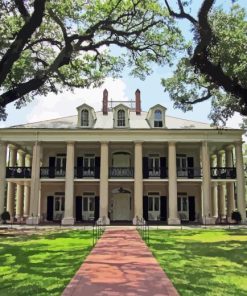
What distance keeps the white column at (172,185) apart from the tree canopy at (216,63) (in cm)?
910

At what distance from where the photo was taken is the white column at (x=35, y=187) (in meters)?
33.9

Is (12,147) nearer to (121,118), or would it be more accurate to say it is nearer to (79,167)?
(79,167)

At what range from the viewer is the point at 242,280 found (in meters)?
9.69

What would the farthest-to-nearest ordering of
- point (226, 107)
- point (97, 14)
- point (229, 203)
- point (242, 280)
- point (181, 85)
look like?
point (229, 203), point (181, 85), point (226, 107), point (97, 14), point (242, 280)

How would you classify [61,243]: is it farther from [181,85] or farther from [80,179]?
[80,179]

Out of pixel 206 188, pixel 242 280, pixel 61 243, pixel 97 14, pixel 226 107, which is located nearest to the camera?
pixel 242 280

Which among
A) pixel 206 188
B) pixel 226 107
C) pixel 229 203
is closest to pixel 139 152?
pixel 206 188

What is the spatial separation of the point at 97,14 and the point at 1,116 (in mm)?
8605

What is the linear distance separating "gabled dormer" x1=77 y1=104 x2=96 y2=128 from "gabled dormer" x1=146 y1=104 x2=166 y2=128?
484cm

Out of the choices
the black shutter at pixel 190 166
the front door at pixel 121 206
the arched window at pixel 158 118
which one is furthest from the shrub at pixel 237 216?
the arched window at pixel 158 118

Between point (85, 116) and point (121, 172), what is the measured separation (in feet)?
18.3

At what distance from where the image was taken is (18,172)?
119 feet

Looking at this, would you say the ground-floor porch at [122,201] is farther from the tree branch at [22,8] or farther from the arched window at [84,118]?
the tree branch at [22,8]

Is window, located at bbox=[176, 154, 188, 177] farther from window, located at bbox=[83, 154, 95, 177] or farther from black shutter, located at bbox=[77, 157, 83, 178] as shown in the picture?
black shutter, located at bbox=[77, 157, 83, 178]
